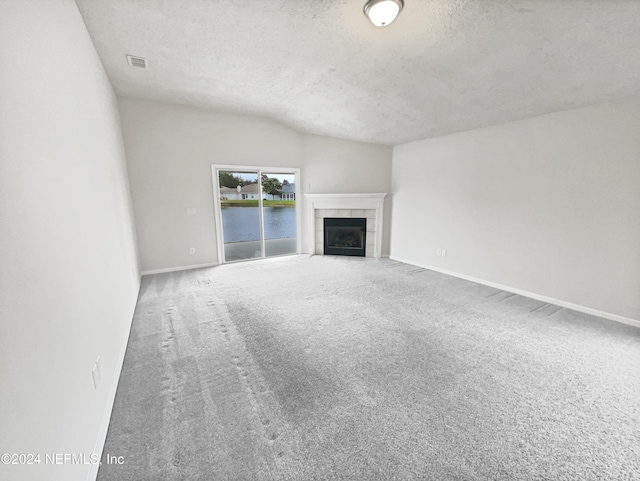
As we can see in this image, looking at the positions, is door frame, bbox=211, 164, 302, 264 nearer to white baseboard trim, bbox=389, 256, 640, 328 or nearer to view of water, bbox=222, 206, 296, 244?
view of water, bbox=222, 206, 296, 244

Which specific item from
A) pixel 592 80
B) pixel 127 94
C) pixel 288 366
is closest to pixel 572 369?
pixel 288 366

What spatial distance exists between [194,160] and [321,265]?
2974mm

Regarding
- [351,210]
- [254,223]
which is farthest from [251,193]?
[351,210]

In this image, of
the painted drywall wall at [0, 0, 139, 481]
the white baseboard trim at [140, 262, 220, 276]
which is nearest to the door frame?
the white baseboard trim at [140, 262, 220, 276]

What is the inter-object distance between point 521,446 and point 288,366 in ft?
5.04

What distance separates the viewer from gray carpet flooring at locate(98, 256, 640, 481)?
1358 millimetres

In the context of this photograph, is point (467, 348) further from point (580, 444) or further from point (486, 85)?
point (486, 85)

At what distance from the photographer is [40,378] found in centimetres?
93

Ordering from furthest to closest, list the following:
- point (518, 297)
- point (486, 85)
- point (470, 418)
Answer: point (518, 297), point (486, 85), point (470, 418)

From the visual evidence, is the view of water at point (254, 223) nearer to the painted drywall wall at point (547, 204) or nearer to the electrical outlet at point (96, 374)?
the painted drywall wall at point (547, 204)

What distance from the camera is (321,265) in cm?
507

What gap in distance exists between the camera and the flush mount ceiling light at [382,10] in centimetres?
188

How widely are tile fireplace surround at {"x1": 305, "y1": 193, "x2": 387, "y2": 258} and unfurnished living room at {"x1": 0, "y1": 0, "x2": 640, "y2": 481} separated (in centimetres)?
76

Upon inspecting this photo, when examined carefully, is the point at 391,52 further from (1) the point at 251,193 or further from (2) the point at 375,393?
(1) the point at 251,193
